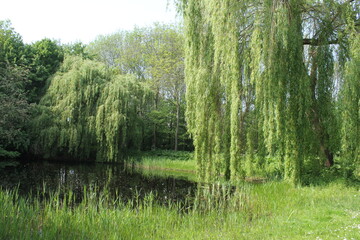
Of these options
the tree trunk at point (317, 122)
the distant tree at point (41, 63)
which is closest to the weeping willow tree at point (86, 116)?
the distant tree at point (41, 63)

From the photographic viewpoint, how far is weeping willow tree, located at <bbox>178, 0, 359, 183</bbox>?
7.34 meters

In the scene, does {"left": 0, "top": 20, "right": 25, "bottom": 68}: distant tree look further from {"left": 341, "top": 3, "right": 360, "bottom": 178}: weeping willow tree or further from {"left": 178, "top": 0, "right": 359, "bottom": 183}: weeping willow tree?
{"left": 341, "top": 3, "right": 360, "bottom": 178}: weeping willow tree

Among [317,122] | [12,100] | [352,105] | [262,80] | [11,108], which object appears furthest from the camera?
[12,100]

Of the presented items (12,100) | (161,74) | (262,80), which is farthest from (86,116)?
(262,80)

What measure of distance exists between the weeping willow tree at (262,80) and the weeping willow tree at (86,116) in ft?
26.9

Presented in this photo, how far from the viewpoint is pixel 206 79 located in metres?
8.12

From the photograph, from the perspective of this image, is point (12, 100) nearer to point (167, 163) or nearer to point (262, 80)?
point (167, 163)

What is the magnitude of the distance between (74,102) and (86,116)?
0.93 m

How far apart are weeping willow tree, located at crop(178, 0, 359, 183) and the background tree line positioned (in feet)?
27.5

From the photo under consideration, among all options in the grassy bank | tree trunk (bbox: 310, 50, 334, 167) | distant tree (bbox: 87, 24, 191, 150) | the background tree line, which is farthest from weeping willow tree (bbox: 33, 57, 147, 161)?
the grassy bank

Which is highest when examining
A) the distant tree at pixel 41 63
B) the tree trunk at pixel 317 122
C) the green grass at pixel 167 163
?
the distant tree at pixel 41 63

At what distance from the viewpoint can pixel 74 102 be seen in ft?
52.4

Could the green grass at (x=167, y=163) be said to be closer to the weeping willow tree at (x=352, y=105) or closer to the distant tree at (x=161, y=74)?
the distant tree at (x=161, y=74)

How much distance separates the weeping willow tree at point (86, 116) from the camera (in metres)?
15.8
